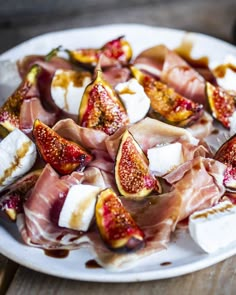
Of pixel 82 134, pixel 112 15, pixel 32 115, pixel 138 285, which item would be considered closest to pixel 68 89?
pixel 32 115

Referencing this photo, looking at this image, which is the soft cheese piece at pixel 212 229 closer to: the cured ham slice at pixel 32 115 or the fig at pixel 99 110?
the fig at pixel 99 110

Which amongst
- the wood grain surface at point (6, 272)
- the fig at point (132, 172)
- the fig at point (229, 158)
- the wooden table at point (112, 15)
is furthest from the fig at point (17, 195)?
the wooden table at point (112, 15)

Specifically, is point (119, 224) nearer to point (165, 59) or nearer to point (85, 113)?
point (85, 113)

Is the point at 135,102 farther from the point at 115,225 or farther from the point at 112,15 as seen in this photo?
the point at 112,15

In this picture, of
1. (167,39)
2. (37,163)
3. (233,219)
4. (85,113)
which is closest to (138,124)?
(85,113)

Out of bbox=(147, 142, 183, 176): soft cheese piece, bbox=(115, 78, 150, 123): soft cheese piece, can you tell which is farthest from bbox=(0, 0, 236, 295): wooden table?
bbox=(147, 142, 183, 176): soft cheese piece

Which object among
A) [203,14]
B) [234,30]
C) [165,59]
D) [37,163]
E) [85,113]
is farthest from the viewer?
[203,14]
